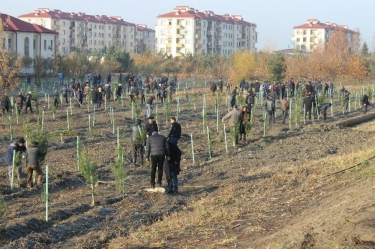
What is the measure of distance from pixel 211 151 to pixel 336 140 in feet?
15.8

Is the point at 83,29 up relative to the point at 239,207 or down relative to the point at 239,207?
up

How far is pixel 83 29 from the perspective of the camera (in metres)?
123

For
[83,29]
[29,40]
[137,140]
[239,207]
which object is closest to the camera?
[239,207]

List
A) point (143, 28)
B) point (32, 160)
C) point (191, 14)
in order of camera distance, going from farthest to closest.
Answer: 1. point (143, 28)
2. point (191, 14)
3. point (32, 160)

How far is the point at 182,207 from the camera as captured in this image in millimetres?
12578

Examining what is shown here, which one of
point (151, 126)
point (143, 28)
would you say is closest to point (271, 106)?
point (151, 126)

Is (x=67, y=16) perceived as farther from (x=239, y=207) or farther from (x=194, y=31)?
→ (x=239, y=207)

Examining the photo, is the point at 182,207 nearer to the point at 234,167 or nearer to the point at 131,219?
the point at 131,219

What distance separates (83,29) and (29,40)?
60709 millimetres

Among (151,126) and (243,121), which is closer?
(151,126)

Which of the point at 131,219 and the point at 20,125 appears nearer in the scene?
the point at 131,219

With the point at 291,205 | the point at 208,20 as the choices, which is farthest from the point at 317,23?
the point at 291,205

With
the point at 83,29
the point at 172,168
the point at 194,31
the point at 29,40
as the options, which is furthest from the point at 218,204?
the point at 83,29

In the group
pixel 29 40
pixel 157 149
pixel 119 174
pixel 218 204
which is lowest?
pixel 218 204
